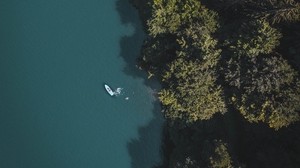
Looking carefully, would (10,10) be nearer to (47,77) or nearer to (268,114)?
(47,77)

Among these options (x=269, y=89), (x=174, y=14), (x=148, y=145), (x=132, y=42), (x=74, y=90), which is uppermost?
(x=132, y=42)

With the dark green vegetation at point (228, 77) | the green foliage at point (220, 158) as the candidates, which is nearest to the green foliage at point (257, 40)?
the dark green vegetation at point (228, 77)

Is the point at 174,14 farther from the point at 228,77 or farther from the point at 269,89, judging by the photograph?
the point at 269,89

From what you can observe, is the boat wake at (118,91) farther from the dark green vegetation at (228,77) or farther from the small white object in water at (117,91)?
the dark green vegetation at (228,77)

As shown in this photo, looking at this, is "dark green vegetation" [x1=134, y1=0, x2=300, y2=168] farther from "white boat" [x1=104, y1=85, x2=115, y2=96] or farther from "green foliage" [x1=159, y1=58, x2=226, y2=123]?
"white boat" [x1=104, y1=85, x2=115, y2=96]

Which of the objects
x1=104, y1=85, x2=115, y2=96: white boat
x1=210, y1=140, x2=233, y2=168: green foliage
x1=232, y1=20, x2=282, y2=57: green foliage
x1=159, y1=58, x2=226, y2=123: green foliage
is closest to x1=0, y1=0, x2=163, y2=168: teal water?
x1=104, y1=85, x2=115, y2=96: white boat

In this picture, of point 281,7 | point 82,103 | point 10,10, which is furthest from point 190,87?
point 10,10

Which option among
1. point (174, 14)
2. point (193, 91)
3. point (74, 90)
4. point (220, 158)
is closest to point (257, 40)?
point (193, 91)
